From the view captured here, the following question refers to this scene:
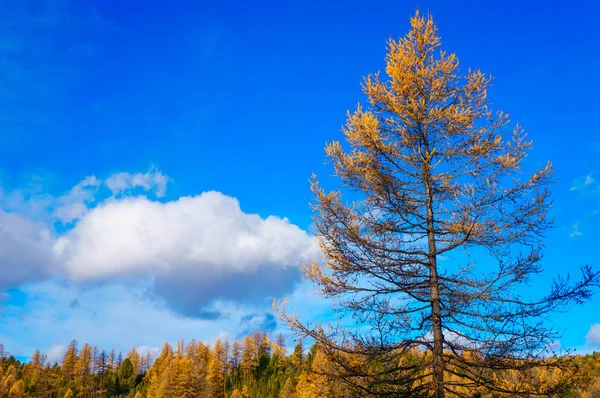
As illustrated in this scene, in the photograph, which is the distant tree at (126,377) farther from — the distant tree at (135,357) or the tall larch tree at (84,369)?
the distant tree at (135,357)

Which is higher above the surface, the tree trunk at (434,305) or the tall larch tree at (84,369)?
the tall larch tree at (84,369)

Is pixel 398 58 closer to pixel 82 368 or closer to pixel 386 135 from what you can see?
pixel 386 135

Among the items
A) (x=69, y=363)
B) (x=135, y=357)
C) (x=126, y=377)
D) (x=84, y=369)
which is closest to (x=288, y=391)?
(x=126, y=377)

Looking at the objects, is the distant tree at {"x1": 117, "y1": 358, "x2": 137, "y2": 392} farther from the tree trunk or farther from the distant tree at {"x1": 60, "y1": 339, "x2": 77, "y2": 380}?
the tree trunk

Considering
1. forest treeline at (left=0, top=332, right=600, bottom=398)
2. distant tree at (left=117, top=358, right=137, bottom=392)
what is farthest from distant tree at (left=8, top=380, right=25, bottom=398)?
distant tree at (left=117, top=358, right=137, bottom=392)

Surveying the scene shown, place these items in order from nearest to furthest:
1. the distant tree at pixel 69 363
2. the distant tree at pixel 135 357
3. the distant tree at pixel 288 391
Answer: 1. the distant tree at pixel 288 391
2. the distant tree at pixel 69 363
3. the distant tree at pixel 135 357

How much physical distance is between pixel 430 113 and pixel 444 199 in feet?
6.41

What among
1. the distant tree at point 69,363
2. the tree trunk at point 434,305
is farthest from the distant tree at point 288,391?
the distant tree at point 69,363

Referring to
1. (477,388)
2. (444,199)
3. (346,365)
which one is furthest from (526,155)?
(346,365)

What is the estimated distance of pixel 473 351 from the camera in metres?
9.21

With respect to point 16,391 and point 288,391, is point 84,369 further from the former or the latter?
point 288,391

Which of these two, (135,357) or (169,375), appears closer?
(169,375)

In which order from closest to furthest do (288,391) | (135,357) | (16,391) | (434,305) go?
(434,305) → (288,391) → (16,391) → (135,357)

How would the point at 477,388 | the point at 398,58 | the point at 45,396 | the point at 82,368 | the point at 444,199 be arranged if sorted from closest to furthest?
the point at 477,388 → the point at 444,199 → the point at 398,58 → the point at 45,396 → the point at 82,368
